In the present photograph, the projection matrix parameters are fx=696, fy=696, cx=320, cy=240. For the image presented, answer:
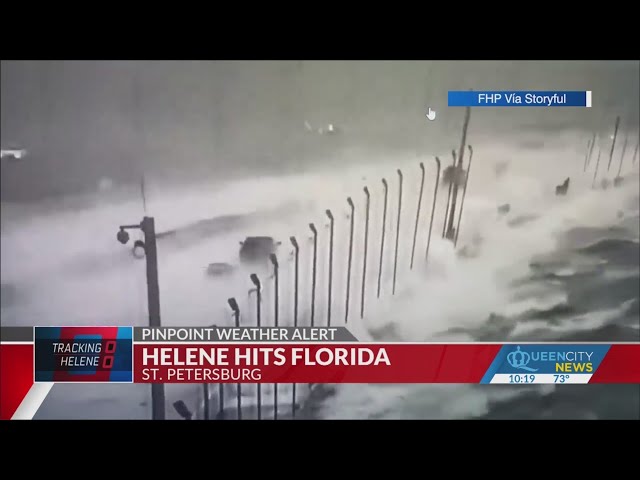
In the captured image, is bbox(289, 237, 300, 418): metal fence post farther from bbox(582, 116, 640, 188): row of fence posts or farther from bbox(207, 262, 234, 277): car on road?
bbox(582, 116, 640, 188): row of fence posts

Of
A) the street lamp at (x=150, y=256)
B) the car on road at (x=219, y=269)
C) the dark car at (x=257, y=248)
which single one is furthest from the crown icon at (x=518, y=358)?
the street lamp at (x=150, y=256)

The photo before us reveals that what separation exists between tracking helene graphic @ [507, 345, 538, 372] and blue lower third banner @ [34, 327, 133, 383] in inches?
59.1

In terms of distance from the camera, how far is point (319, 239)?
2.70 meters

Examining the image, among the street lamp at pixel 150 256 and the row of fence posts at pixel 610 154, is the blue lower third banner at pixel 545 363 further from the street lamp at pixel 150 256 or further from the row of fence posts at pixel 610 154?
the street lamp at pixel 150 256

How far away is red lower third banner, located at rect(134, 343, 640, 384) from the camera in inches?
108

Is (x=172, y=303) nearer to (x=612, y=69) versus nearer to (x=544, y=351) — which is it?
(x=544, y=351)

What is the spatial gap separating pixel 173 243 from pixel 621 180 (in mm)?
1764

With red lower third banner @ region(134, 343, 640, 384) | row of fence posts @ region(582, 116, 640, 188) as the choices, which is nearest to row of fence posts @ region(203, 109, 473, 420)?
red lower third banner @ region(134, 343, 640, 384)

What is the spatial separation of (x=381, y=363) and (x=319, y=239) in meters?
0.55

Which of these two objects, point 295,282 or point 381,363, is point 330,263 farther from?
point 381,363

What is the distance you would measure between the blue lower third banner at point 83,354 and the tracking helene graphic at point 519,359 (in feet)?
4.93

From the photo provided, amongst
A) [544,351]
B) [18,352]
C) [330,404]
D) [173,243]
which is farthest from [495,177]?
[18,352]

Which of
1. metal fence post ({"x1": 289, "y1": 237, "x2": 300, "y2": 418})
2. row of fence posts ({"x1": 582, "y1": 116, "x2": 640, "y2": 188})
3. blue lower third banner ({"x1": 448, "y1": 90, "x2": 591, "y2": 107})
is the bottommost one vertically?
metal fence post ({"x1": 289, "y1": 237, "x2": 300, "y2": 418})

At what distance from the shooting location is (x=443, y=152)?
8.83 ft
